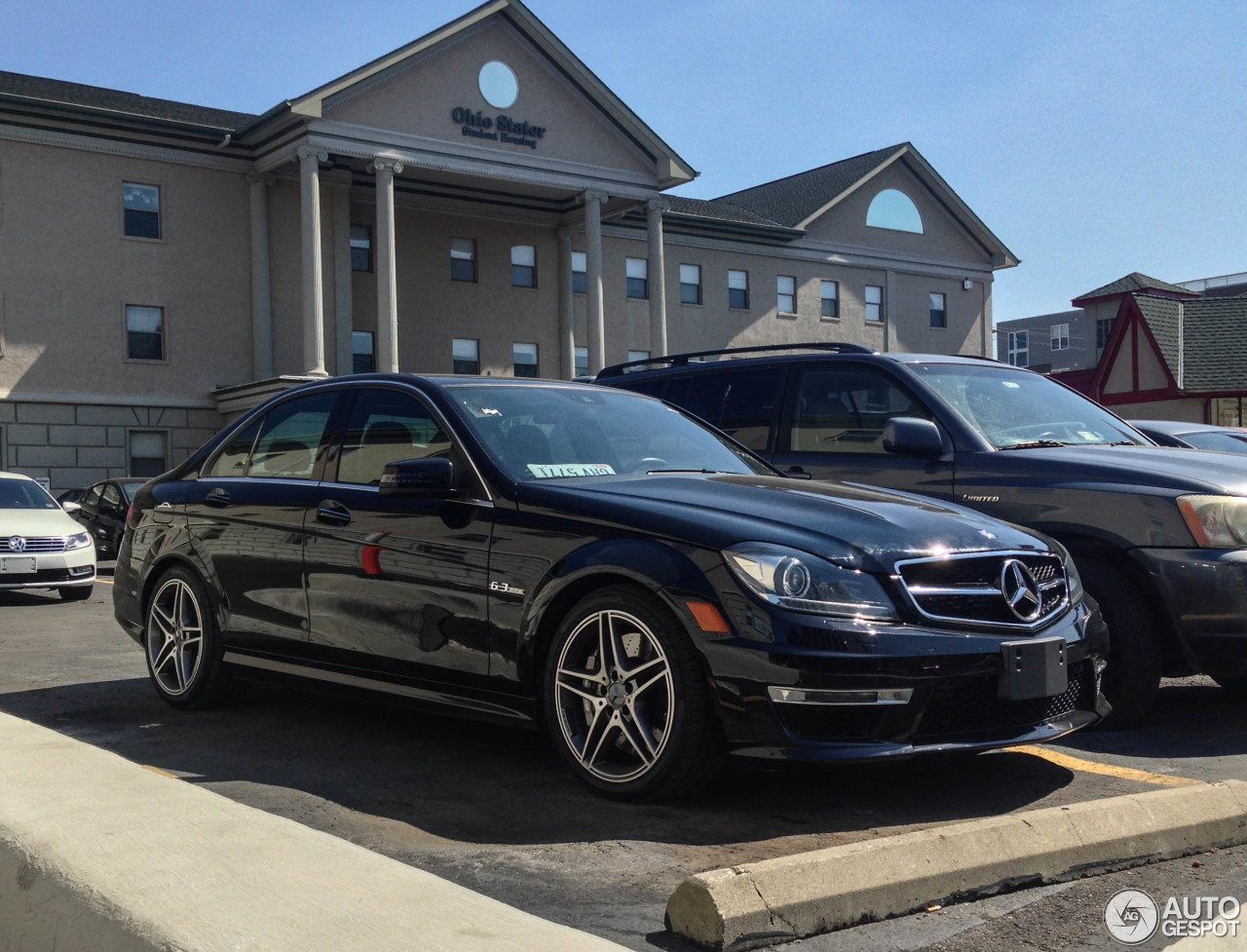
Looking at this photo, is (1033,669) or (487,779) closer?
(1033,669)

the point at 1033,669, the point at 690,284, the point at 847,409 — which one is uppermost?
the point at 690,284

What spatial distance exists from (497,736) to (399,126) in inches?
1063

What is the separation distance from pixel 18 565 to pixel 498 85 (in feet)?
71.4

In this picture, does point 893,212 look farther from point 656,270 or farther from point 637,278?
point 656,270

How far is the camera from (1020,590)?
15.9 ft

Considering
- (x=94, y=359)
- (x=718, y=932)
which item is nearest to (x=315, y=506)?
(x=718, y=932)

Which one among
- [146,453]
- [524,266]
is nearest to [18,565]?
[146,453]

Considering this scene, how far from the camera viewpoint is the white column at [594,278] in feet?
110

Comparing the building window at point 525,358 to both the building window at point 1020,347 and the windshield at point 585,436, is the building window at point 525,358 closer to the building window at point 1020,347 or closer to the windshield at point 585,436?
the windshield at point 585,436

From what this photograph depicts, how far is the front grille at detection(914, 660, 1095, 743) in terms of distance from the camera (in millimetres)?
4477

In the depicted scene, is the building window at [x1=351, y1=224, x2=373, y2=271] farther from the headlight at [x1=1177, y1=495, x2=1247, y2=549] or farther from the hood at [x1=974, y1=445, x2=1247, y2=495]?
the headlight at [x1=1177, y1=495, x2=1247, y2=549]

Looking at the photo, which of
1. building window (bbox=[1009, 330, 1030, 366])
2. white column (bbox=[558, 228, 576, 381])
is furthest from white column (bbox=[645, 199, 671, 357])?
building window (bbox=[1009, 330, 1030, 366])

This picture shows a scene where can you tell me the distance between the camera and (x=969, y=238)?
47531 millimetres

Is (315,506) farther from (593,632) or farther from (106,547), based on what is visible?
(106,547)
